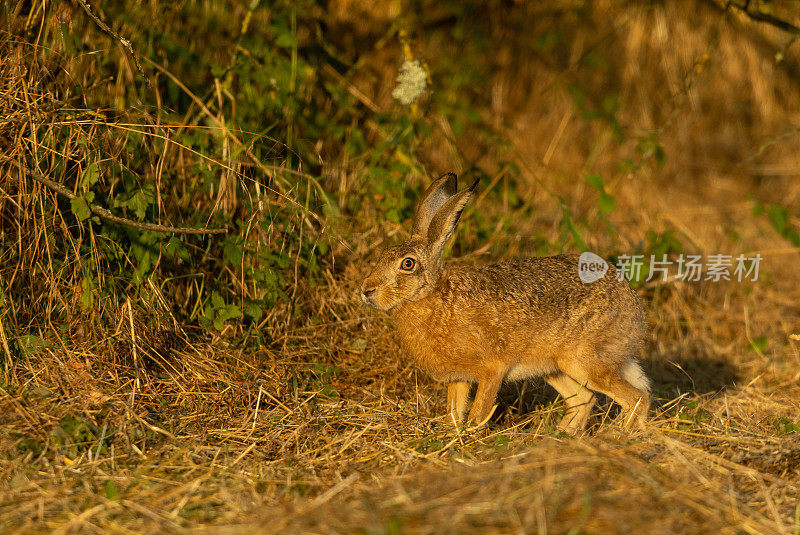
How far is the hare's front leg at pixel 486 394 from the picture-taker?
4.39 meters

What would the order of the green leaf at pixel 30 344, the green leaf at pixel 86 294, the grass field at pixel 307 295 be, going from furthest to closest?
the green leaf at pixel 86 294, the green leaf at pixel 30 344, the grass field at pixel 307 295

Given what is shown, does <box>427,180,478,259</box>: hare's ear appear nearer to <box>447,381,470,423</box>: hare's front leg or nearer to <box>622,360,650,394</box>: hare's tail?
<box>447,381,470,423</box>: hare's front leg

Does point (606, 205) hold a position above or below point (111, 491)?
above

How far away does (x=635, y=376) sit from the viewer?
4797 millimetres

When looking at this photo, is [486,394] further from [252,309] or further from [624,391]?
[252,309]

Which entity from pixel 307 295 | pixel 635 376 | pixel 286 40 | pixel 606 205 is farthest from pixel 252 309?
pixel 606 205

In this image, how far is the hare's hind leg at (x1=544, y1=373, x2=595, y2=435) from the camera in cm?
458

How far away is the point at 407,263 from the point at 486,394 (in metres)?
0.84

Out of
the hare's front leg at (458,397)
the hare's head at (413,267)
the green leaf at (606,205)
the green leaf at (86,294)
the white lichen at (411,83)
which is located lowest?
the hare's front leg at (458,397)

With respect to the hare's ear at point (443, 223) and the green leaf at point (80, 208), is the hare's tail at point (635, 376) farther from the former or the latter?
the green leaf at point (80, 208)

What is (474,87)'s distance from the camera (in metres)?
7.61

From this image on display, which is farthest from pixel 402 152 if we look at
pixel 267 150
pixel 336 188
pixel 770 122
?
pixel 770 122

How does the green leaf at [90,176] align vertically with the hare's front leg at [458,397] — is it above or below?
above

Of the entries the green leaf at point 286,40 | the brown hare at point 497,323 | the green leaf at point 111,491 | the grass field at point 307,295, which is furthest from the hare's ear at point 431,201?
the green leaf at point 111,491
